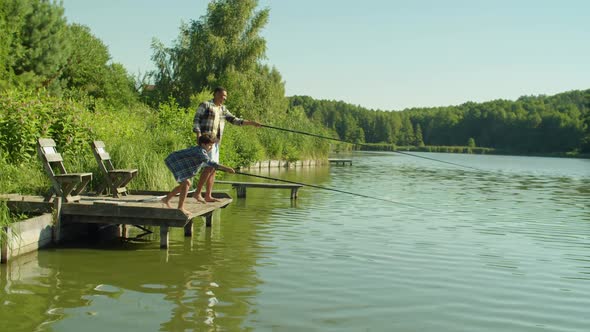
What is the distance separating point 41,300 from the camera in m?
6.96

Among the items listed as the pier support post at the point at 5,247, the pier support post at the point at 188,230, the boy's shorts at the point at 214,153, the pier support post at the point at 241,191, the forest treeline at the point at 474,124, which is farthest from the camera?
the forest treeline at the point at 474,124

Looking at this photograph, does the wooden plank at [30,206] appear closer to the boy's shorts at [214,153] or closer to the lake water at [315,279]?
the lake water at [315,279]

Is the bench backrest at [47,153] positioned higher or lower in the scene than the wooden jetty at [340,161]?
higher

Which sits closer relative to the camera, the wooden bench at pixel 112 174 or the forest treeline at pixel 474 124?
the wooden bench at pixel 112 174

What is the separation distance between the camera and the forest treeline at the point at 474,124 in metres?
130

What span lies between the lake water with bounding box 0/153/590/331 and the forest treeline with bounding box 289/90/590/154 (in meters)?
114

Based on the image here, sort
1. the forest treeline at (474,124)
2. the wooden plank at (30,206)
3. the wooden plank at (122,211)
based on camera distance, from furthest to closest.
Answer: the forest treeline at (474,124) < the wooden plank at (30,206) < the wooden plank at (122,211)

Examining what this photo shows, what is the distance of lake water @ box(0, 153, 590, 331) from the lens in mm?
6594

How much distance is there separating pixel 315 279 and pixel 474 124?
16048 cm

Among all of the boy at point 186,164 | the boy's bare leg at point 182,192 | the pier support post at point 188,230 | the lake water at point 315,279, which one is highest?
the boy at point 186,164

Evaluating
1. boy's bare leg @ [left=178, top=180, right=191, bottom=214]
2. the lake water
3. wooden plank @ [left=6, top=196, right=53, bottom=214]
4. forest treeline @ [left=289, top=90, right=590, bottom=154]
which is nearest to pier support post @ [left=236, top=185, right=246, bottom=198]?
the lake water

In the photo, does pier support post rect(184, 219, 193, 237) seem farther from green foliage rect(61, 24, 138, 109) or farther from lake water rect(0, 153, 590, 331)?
green foliage rect(61, 24, 138, 109)

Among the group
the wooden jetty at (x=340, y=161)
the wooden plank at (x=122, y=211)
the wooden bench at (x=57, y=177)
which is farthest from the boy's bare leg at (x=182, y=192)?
the wooden jetty at (x=340, y=161)

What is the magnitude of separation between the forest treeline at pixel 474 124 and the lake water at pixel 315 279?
11388 cm
